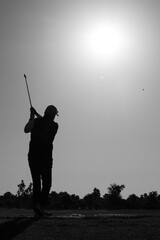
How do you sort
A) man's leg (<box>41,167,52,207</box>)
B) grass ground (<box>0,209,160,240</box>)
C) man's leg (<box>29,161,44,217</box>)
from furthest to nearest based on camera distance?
man's leg (<box>41,167,52,207</box>)
man's leg (<box>29,161,44,217</box>)
grass ground (<box>0,209,160,240</box>)

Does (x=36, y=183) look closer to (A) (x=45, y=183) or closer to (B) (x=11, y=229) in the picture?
(A) (x=45, y=183)

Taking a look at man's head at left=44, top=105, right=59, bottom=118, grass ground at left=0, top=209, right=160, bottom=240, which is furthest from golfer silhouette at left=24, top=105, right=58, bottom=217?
grass ground at left=0, top=209, right=160, bottom=240

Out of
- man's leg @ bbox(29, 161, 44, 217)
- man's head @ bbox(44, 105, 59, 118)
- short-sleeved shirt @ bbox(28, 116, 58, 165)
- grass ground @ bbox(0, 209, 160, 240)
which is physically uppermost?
man's head @ bbox(44, 105, 59, 118)

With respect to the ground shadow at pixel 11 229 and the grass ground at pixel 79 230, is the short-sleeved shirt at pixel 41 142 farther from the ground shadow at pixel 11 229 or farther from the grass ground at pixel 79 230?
the ground shadow at pixel 11 229

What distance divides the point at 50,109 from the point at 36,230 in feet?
13.8

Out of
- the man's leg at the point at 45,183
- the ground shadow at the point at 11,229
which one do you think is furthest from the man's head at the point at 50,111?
the ground shadow at the point at 11,229

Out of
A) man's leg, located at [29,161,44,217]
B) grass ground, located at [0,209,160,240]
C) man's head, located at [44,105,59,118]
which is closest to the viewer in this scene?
grass ground, located at [0,209,160,240]

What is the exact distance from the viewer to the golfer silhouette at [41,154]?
370 inches

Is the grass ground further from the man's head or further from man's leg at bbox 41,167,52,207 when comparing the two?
the man's head

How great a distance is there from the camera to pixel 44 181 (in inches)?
375

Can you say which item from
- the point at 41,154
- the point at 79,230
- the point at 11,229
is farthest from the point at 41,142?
the point at 79,230

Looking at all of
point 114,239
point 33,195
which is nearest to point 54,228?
point 114,239

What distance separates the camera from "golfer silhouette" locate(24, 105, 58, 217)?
939 centimetres

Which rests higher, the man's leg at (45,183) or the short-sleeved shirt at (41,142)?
the short-sleeved shirt at (41,142)
